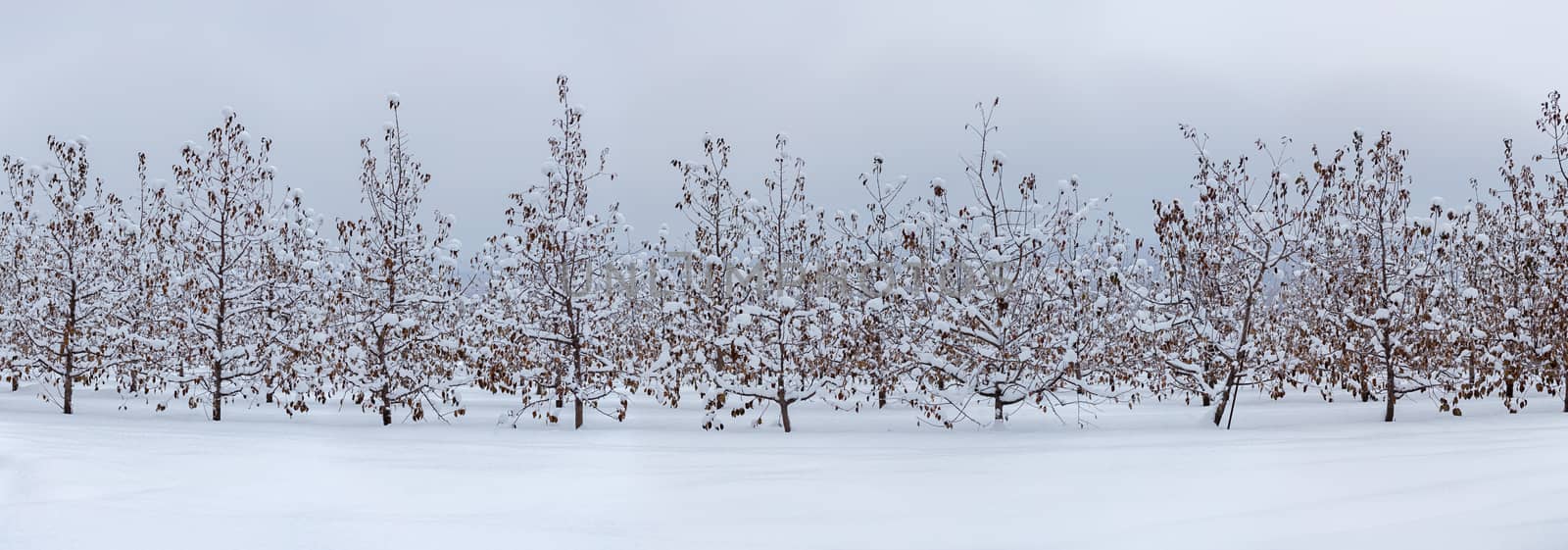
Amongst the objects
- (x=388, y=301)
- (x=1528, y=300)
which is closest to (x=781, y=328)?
(x=388, y=301)

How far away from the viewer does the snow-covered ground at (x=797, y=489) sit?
18.2ft

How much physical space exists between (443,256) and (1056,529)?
40.0ft

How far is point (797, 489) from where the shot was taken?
7.38 meters

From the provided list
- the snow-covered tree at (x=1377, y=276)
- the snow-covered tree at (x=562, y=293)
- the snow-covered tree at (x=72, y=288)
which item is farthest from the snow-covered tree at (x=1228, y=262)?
the snow-covered tree at (x=72, y=288)

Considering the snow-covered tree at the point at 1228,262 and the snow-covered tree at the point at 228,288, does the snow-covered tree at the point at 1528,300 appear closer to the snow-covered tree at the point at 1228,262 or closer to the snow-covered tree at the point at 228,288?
the snow-covered tree at the point at 1228,262

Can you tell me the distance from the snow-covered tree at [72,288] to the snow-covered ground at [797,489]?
5.80m

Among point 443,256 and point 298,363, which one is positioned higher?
point 443,256

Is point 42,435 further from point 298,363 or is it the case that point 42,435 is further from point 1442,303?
point 1442,303

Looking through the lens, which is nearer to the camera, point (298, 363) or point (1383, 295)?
point (1383, 295)

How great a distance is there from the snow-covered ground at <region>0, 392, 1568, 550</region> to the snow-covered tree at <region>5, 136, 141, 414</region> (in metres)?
5.80

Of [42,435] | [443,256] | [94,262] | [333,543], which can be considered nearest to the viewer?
[333,543]

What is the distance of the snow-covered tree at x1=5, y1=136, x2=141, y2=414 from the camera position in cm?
1766

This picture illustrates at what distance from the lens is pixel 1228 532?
18.2 ft

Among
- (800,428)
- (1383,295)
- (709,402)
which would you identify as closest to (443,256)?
(709,402)
